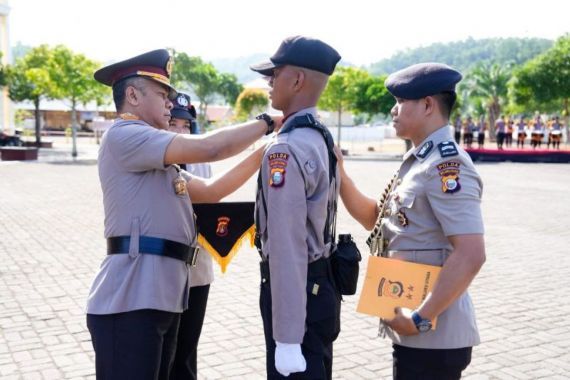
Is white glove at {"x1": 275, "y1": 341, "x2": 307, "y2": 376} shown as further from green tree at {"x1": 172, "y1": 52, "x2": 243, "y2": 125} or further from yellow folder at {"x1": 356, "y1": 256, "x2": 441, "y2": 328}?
green tree at {"x1": 172, "y1": 52, "x2": 243, "y2": 125}

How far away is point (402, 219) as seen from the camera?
2.53 metres

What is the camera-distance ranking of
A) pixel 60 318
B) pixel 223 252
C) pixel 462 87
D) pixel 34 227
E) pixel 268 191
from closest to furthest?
pixel 268 191 < pixel 223 252 < pixel 60 318 < pixel 34 227 < pixel 462 87

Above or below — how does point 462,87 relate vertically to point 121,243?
above

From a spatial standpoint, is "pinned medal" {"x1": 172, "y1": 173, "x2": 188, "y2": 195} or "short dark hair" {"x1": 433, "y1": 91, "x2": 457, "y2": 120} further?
"pinned medal" {"x1": 172, "y1": 173, "x2": 188, "y2": 195}

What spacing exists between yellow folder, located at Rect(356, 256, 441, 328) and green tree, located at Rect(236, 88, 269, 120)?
140 feet

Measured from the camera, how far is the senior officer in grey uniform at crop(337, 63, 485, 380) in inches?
91.7

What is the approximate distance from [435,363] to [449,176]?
0.80m

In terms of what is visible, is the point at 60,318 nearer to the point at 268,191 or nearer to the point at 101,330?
the point at 101,330

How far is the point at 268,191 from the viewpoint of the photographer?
234 centimetres

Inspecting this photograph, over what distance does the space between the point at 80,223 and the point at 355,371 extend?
7428mm

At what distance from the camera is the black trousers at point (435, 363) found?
2451 mm

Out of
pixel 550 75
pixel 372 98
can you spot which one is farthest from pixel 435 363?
pixel 550 75

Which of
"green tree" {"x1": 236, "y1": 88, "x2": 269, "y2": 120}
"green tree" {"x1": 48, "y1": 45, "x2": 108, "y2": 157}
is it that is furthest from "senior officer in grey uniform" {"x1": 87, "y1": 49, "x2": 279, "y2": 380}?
"green tree" {"x1": 236, "y1": 88, "x2": 269, "y2": 120}

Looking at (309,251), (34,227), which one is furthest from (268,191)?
(34,227)
